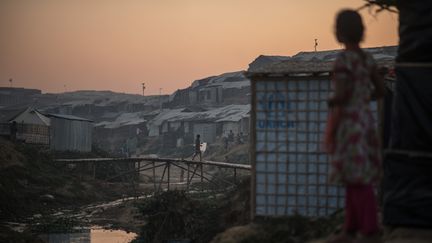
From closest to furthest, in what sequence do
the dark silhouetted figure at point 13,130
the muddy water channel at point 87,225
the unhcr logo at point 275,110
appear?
the unhcr logo at point 275,110 → the muddy water channel at point 87,225 → the dark silhouetted figure at point 13,130

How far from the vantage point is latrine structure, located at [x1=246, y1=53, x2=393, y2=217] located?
780 cm

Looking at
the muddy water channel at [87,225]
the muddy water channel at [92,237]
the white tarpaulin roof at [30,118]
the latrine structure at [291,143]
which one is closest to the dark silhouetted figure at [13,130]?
the white tarpaulin roof at [30,118]

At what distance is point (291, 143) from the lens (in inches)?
311

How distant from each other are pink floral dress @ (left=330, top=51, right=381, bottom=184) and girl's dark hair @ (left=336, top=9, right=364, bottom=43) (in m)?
0.10

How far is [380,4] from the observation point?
24.2 feet

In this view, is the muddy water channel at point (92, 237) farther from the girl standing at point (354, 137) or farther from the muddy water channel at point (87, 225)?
the girl standing at point (354, 137)

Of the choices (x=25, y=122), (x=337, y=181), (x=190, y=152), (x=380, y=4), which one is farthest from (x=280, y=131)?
(x=190, y=152)

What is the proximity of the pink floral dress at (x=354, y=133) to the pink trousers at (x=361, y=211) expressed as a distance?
0.07 metres

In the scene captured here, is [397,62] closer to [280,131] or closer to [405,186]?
[405,186]

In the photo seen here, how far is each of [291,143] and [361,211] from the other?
4091 millimetres

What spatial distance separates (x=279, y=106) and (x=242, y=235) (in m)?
1.82

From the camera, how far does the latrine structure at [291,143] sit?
7.80 m

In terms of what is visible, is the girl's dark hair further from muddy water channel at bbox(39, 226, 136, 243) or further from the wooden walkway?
the wooden walkway

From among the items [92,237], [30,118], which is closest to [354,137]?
[92,237]
